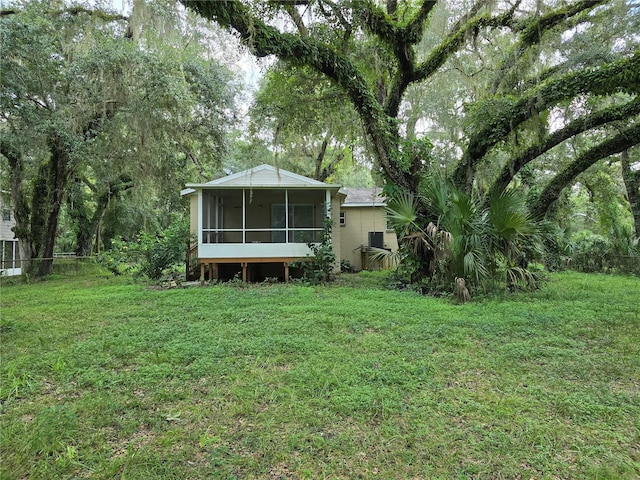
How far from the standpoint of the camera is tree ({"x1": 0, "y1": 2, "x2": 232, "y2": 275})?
767 cm

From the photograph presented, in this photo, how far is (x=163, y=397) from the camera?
291 cm

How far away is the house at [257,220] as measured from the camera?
381 inches

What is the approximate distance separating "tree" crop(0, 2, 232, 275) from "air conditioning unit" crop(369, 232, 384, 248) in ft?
22.5

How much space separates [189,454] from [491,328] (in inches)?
160

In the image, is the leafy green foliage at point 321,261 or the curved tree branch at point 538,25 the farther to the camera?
the leafy green foliage at point 321,261

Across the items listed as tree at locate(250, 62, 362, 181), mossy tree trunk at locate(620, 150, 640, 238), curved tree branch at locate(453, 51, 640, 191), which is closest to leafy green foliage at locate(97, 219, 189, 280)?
tree at locate(250, 62, 362, 181)

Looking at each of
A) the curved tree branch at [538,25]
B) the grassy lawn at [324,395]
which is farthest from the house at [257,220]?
the curved tree branch at [538,25]

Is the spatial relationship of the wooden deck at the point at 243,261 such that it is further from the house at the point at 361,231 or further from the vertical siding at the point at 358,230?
the vertical siding at the point at 358,230

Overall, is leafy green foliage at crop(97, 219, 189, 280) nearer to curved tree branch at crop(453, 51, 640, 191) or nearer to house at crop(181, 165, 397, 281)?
house at crop(181, 165, 397, 281)

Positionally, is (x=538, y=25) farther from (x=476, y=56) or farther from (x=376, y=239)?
(x=376, y=239)

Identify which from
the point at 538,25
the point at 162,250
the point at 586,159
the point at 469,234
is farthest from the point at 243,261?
the point at 586,159

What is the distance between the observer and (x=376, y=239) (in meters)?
14.6

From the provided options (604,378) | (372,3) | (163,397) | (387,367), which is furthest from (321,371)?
(372,3)

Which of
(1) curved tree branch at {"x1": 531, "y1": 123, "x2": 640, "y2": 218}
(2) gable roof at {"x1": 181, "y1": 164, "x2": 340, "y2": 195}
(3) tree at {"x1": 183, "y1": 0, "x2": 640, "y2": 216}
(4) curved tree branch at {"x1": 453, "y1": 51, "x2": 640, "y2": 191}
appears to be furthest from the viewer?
(2) gable roof at {"x1": 181, "y1": 164, "x2": 340, "y2": 195}
